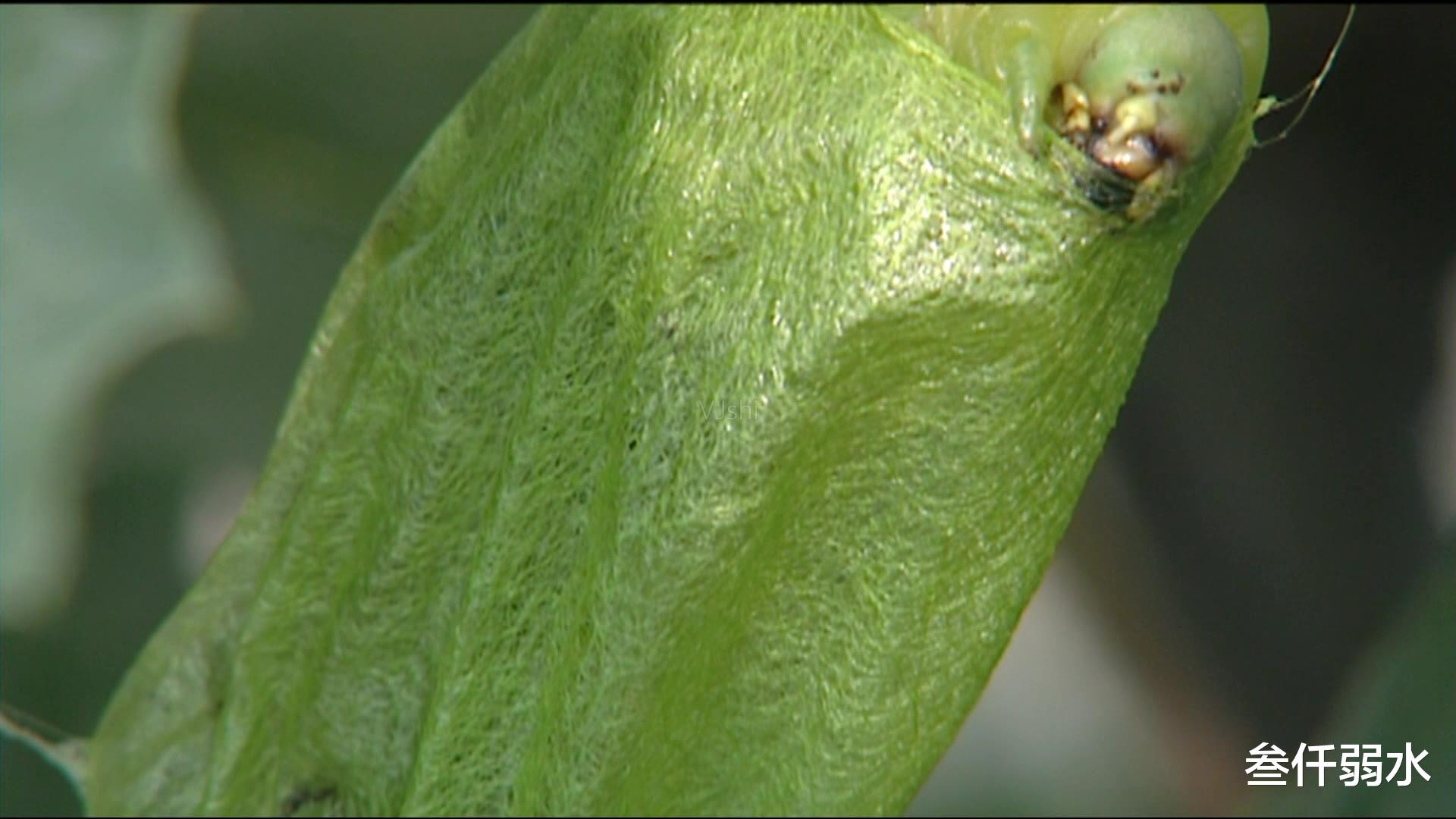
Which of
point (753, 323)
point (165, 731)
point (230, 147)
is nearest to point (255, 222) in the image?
point (230, 147)

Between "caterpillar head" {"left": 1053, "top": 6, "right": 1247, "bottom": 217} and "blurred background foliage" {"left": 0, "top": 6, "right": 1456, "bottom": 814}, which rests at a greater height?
"caterpillar head" {"left": 1053, "top": 6, "right": 1247, "bottom": 217}

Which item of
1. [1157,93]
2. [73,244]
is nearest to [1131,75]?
[1157,93]

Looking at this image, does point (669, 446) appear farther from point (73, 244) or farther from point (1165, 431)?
point (1165, 431)

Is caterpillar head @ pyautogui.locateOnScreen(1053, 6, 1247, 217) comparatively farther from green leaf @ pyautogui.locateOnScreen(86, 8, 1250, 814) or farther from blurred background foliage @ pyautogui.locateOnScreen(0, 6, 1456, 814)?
blurred background foliage @ pyautogui.locateOnScreen(0, 6, 1456, 814)

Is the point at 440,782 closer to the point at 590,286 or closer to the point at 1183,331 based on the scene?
the point at 590,286

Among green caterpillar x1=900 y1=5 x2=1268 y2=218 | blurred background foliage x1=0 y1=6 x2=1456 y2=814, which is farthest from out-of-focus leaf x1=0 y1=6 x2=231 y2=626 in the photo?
green caterpillar x1=900 y1=5 x2=1268 y2=218

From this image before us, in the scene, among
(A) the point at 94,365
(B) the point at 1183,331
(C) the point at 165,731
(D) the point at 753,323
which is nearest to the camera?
(D) the point at 753,323

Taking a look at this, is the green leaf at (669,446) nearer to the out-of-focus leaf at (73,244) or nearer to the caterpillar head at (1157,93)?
the caterpillar head at (1157,93)
